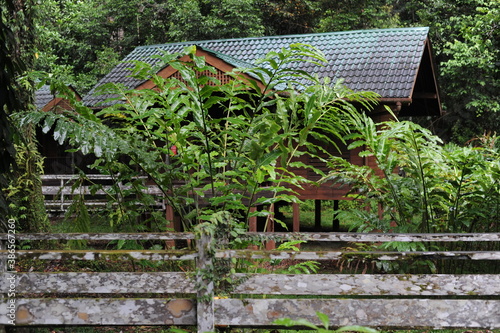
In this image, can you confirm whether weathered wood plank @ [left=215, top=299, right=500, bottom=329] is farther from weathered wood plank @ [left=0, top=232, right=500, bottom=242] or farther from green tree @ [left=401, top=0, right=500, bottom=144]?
green tree @ [left=401, top=0, right=500, bottom=144]

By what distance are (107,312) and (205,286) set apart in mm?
692

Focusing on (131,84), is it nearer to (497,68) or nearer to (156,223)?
(156,223)

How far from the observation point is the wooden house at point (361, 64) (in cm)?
1154

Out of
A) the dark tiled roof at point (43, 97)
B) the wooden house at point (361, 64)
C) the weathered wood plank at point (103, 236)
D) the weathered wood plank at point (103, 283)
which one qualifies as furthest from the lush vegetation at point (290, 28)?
the weathered wood plank at point (103, 283)

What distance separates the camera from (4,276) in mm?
3699

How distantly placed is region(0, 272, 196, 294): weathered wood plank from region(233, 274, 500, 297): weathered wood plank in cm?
58

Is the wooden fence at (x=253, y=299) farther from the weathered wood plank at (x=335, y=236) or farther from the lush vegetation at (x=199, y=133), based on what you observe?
the lush vegetation at (x=199, y=133)

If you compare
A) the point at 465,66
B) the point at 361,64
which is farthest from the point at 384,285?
the point at 465,66

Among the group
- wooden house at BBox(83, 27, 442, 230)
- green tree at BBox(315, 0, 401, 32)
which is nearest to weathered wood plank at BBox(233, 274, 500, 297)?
wooden house at BBox(83, 27, 442, 230)

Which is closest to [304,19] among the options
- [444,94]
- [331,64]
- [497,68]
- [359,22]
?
[359,22]

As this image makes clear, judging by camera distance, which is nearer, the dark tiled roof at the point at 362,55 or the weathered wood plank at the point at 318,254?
the weathered wood plank at the point at 318,254

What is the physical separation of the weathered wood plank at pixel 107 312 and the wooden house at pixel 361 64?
693 centimetres

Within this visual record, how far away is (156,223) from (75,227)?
793 millimetres

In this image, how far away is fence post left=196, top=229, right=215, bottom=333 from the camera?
3.54 meters
